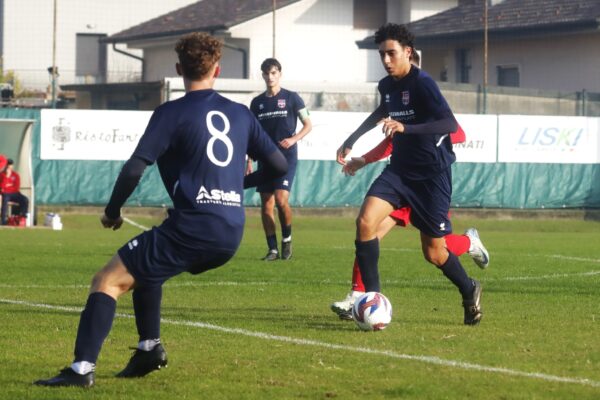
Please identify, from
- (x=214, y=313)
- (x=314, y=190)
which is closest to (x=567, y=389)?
(x=214, y=313)

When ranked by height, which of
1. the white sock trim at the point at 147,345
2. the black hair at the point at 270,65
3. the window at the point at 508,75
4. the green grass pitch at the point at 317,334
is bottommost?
the green grass pitch at the point at 317,334

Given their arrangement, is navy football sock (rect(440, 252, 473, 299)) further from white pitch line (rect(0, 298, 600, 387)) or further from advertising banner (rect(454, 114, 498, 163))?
advertising banner (rect(454, 114, 498, 163))

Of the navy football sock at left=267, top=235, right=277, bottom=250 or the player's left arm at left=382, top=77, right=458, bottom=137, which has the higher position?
the player's left arm at left=382, top=77, right=458, bottom=137

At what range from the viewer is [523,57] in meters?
39.4

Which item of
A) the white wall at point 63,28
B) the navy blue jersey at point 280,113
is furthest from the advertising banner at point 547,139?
the white wall at point 63,28

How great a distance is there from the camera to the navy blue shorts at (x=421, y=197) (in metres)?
9.41

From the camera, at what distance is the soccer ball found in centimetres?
884

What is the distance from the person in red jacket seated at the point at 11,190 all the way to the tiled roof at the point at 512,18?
57.0ft

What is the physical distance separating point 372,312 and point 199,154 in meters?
2.60

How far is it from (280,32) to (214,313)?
36231 mm

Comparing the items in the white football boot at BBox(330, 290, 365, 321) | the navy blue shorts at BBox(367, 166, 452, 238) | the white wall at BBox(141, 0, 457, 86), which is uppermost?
the white wall at BBox(141, 0, 457, 86)

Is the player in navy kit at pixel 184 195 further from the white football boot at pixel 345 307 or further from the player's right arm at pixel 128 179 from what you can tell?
the white football boot at pixel 345 307

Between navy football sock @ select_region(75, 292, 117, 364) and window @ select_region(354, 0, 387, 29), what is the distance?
135 feet

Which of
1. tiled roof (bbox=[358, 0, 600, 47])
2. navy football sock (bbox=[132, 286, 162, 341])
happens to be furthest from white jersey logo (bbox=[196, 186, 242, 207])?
tiled roof (bbox=[358, 0, 600, 47])
